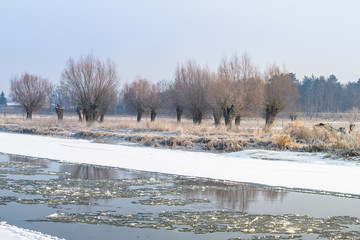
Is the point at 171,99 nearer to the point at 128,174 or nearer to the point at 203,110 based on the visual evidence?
the point at 203,110

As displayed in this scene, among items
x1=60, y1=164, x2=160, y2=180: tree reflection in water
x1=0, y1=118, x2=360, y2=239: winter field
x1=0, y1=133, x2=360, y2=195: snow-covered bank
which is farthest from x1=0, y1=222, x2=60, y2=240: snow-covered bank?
x1=0, y1=133, x2=360, y2=195: snow-covered bank

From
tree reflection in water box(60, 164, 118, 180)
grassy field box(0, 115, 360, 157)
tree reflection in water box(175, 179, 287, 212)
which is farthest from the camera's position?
grassy field box(0, 115, 360, 157)

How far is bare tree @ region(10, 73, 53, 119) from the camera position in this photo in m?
63.5

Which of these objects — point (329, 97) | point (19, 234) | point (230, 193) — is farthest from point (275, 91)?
point (329, 97)

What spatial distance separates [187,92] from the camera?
46.9m

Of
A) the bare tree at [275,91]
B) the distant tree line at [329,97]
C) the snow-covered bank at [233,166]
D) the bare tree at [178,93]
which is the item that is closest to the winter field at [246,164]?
the snow-covered bank at [233,166]

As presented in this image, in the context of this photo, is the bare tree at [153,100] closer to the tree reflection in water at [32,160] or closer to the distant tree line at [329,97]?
the tree reflection in water at [32,160]

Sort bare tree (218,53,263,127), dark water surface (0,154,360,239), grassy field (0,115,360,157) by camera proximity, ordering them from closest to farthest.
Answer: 1. dark water surface (0,154,360,239)
2. grassy field (0,115,360,157)
3. bare tree (218,53,263,127)

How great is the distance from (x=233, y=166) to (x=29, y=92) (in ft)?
168

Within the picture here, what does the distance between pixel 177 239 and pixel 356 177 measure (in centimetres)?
920

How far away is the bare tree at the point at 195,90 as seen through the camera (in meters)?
45.7

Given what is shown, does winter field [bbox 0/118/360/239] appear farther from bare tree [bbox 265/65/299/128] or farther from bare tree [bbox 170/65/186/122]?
bare tree [bbox 170/65/186/122]

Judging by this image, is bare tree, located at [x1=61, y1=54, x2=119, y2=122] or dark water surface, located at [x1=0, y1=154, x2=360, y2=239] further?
bare tree, located at [x1=61, y1=54, x2=119, y2=122]

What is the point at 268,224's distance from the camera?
8.70 metres
